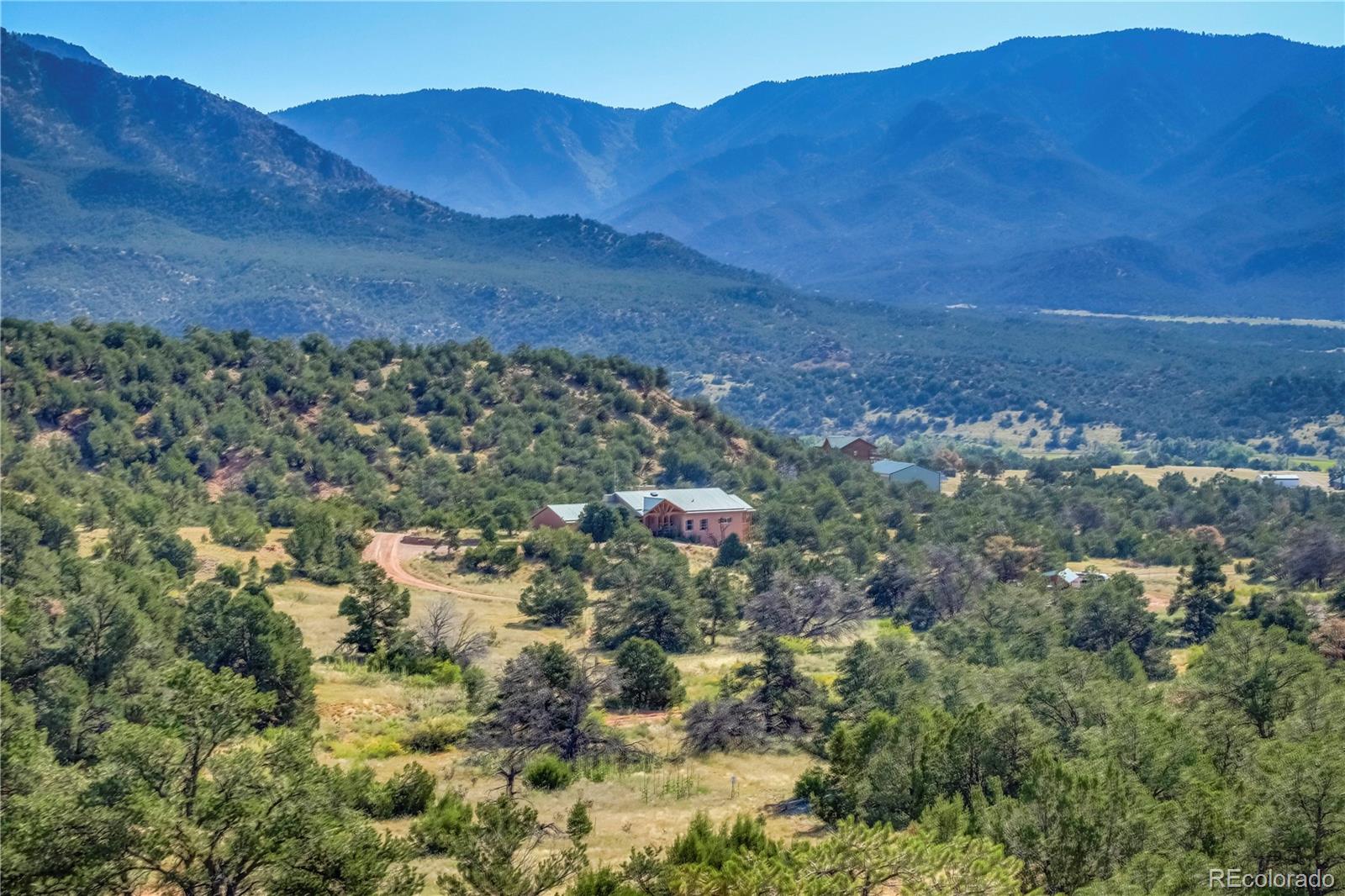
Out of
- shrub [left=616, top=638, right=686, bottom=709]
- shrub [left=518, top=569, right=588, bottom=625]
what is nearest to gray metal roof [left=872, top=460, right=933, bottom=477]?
shrub [left=518, top=569, right=588, bottom=625]

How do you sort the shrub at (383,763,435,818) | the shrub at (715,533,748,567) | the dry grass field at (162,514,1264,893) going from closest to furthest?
the shrub at (383,763,435,818) < the dry grass field at (162,514,1264,893) < the shrub at (715,533,748,567)

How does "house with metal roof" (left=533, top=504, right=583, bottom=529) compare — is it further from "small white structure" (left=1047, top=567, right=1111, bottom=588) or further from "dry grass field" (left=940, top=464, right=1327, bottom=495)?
"dry grass field" (left=940, top=464, right=1327, bottom=495)

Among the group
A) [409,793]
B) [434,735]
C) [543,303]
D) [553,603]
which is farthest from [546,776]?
[543,303]

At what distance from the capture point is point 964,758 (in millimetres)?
20047

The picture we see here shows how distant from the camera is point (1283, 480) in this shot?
81.3 metres

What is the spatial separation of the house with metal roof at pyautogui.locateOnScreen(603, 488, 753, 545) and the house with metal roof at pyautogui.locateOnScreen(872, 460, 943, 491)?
16.5 metres

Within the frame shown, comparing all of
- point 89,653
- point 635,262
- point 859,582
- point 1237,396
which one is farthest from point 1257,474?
point 635,262

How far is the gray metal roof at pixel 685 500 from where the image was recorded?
182 feet

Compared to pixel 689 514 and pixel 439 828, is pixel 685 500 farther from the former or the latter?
pixel 439 828

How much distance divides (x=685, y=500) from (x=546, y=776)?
33.8 metres

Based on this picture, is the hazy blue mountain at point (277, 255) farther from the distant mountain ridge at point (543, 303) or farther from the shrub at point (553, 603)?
the shrub at point (553, 603)

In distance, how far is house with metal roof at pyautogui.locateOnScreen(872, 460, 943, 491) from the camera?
71250 millimetres

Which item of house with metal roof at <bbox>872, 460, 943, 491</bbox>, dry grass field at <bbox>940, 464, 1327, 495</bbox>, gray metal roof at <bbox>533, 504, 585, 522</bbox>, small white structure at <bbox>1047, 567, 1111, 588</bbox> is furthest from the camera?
dry grass field at <bbox>940, 464, 1327, 495</bbox>

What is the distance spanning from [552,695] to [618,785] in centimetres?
297
